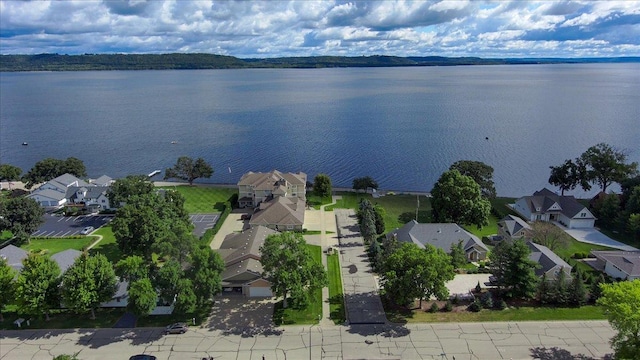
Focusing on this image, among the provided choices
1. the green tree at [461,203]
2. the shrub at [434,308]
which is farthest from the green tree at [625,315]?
the green tree at [461,203]

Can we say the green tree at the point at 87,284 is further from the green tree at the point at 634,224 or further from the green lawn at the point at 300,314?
the green tree at the point at 634,224

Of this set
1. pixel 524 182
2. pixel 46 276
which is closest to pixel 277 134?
pixel 524 182

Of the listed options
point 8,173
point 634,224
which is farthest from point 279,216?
point 8,173

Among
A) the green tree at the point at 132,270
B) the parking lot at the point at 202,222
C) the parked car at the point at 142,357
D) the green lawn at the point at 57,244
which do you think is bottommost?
the parking lot at the point at 202,222

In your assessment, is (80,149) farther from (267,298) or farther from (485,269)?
(485,269)

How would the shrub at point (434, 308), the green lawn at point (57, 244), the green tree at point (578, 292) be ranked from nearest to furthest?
the shrub at point (434, 308) → the green tree at point (578, 292) → the green lawn at point (57, 244)

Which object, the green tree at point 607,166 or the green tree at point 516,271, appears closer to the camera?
the green tree at point 516,271

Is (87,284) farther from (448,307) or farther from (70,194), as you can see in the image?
(70,194)

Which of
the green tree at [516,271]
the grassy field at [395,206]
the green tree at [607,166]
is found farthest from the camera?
the green tree at [607,166]
